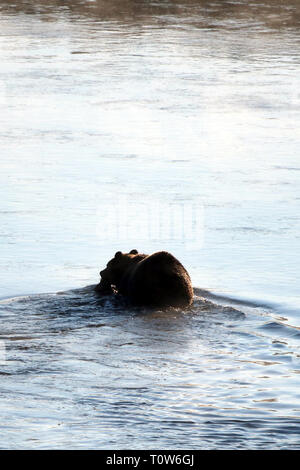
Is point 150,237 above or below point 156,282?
below

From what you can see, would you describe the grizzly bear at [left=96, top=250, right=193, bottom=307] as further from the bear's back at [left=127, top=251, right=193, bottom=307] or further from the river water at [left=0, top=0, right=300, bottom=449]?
the river water at [left=0, top=0, right=300, bottom=449]

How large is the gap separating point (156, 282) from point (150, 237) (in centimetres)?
223

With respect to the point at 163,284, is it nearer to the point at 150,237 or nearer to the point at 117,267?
the point at 117,267

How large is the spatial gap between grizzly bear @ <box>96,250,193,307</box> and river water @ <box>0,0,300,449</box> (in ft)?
0.62

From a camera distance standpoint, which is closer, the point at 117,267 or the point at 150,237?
the point at 117,267

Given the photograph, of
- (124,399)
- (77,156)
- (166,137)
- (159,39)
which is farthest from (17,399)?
(159,39)

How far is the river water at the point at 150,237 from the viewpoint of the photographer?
24.4ft

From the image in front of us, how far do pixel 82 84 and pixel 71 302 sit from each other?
12.8m

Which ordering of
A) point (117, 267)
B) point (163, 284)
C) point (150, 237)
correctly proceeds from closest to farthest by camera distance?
point (163, 284), point (117, 267), point (150, 237)

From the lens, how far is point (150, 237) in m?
12.7

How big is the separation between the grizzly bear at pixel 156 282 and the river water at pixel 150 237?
190mm

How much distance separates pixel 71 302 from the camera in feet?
34.5

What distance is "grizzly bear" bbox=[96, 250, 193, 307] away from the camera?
10.5m

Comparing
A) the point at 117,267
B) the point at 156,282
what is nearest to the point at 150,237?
the point at 117,267
